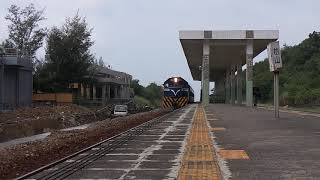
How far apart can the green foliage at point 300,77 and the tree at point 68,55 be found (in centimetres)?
3177

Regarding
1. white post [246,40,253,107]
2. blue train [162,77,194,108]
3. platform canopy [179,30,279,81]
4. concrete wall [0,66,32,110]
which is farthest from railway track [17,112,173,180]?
white post [246,40,253,107]

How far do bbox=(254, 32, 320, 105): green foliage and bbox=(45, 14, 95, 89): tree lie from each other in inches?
1251

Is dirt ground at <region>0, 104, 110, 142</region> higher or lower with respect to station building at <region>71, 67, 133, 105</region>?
lower

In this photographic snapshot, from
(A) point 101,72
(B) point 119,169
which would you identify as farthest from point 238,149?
(A) point 101,72

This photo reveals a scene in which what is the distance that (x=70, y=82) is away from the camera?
299ft

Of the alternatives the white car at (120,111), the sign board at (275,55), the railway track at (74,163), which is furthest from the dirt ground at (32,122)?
the sign board at (275,55)

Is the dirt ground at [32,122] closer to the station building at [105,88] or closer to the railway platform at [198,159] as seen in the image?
the railway platform at [198,159]

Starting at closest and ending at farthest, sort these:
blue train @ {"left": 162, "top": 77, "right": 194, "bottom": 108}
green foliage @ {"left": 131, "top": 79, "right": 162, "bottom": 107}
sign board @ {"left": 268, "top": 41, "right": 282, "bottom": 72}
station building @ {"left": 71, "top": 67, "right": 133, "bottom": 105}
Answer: sign board @ {"left": 268, "top": 41, "right": 282, "bottom": 72} < blue train @ {"left": 162, "top": 77, "right": 194, "bottom": 108} < station building @ {"left": 71, "top": 67, "right": 133, "bottom": 105} < green foliage @ {"left": 131, "top": 79, "right": 162, "bottom": 107}

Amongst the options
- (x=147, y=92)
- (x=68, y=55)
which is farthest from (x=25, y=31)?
(x=147, y=92)

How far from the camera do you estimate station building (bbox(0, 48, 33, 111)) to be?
64.9m

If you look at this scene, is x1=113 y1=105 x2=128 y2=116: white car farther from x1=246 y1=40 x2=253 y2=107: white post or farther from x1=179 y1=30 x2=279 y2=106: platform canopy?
x1=246 y1=40 x2=253 y2=107: white post

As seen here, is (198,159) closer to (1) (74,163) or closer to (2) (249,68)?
(1) (74,163)

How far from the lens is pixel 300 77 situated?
111 m

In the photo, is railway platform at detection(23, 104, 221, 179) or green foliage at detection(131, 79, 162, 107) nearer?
railway platform at detection(23, 104, 221, 179)
